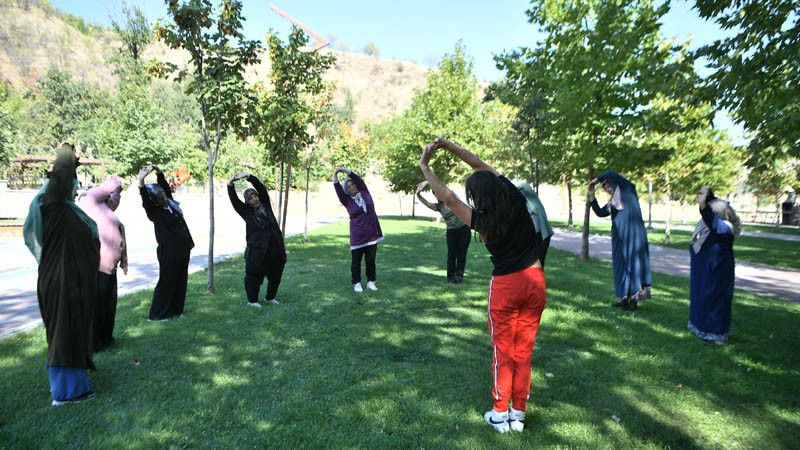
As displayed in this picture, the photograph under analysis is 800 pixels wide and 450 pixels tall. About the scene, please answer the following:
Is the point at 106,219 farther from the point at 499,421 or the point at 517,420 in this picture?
the point at 517,420

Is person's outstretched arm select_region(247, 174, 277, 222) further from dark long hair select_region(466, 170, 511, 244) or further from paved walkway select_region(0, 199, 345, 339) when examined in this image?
dark long hair select_region(466, 170, 511, 244)

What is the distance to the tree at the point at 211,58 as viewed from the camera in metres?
6.61

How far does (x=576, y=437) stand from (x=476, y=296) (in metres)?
4.28

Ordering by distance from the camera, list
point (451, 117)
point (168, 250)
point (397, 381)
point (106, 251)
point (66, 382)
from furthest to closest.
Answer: point (451, 117), point (168, 250), point (106, 251), point (397, 381), point (66, 382)

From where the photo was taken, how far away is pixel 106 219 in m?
4.64

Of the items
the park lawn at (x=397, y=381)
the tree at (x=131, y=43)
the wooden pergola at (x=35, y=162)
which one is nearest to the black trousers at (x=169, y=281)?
the park lawn at (x=397, y=381)

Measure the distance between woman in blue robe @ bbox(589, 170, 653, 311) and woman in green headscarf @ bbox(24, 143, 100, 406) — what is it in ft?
20.0

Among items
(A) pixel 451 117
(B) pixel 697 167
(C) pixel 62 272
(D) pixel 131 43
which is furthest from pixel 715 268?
(D) pixel 131 43

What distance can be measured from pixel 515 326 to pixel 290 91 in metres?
10.5

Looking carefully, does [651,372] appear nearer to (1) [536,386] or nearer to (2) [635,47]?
(1) [536,386]

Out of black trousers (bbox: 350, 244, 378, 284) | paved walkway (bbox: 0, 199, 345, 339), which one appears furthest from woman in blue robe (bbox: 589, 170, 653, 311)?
paved walkway (bbox: 0, 199, 345, 339)

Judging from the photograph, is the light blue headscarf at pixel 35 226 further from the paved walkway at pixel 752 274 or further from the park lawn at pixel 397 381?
the paved walkway at pixel 752 274

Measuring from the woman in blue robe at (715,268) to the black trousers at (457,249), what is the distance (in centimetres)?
357

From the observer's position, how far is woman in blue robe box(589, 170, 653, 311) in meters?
5.96
